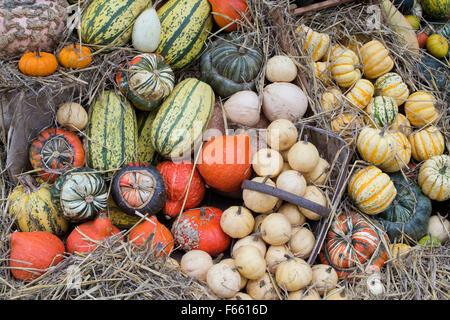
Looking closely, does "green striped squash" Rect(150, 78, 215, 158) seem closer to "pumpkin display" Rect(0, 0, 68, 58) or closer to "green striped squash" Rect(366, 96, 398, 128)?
"pumpkin display" Rect(0, 0, 68, 58)

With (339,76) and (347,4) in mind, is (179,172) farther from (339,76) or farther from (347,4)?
(347,4)

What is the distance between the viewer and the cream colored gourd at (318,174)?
3.47m

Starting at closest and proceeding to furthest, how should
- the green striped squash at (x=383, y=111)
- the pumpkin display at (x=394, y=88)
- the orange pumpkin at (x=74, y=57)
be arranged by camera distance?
the orange pumpkin at (x=74, y=57)
the green striped squash at (x=383, y=111)
the pumpkin display at (x=394, y=88)

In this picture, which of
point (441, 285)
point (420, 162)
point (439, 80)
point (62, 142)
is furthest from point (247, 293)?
point (439, 80)

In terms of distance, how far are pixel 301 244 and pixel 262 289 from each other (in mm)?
464

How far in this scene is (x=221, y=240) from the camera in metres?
3.38

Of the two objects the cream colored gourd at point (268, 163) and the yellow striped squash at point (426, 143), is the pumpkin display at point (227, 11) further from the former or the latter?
the yellow striped squash at point (426, 143)

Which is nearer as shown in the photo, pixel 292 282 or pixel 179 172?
pixel 292 282

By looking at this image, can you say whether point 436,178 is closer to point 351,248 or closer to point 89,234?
point 351,248

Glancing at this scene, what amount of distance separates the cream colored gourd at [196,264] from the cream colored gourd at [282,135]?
1035 mm

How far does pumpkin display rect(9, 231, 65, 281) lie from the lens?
2932 millimetres

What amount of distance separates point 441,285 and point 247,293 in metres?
1.42

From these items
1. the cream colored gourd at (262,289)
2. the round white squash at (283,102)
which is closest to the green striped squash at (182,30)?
the round white squash at (283,102)

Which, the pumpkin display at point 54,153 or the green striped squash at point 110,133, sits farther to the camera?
the green striped squash at point 110,133
